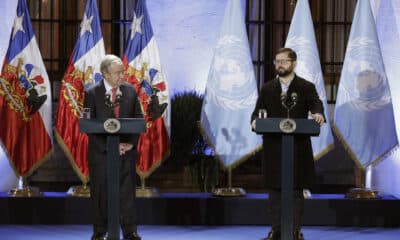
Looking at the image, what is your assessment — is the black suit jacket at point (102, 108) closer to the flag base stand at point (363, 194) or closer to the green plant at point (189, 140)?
the flag base stand at point (363, 194)

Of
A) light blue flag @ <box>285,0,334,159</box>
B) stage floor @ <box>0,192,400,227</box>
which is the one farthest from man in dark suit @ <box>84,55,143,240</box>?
light blue flag @ <box>285,0,334,159</box>

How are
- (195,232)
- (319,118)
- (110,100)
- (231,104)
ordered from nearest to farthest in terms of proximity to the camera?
(319,118)
(110,100)
(195,232)
(231,104)

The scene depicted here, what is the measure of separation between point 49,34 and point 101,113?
3917 mm

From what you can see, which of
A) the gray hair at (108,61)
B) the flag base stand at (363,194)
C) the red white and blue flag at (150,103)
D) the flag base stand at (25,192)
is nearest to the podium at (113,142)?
the gray hair at (108,61)

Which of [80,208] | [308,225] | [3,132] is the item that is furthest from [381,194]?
[3,132]

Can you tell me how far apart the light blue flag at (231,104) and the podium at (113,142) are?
1.94m

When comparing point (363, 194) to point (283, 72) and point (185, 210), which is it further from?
point (283, 72)

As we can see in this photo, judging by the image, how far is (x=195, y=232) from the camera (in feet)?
18.1

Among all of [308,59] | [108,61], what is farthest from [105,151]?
[308,59]

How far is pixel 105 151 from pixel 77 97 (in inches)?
63.3

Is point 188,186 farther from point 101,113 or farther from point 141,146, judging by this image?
point 101,113

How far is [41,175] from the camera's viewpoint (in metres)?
8.19

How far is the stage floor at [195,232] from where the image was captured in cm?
527

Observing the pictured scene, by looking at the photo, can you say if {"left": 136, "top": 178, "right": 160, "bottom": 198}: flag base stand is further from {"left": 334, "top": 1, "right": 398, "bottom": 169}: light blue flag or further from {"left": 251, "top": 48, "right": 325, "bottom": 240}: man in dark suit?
{"left": 334, "top": 1, "right": 398, "bottom": 169}: light blue flag
